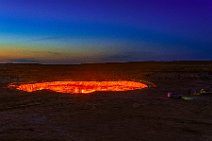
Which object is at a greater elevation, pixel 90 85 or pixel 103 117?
pixel 90 85

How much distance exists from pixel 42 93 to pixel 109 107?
3983 mm

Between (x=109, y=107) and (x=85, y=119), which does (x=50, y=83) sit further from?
(x=85, y=119)

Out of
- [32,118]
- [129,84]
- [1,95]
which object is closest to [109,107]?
[32,118]

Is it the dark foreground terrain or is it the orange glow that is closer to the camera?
the dark foreground terrain

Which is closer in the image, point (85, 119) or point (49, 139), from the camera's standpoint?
point (49, 139)

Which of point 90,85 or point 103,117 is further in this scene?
point 90,85

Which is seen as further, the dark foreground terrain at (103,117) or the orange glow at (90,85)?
the orange glow at (90,85)

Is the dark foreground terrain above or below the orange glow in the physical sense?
below

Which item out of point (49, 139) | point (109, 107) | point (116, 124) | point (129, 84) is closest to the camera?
point (49, 139)

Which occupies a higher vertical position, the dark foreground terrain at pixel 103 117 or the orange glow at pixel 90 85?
the orange glow at pixel 90 85

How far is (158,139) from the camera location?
8.91 metres

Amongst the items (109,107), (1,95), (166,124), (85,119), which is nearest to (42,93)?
(1,95)

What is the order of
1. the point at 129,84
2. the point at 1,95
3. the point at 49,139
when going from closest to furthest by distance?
the point at 49,139
the point at 1,95
the point at 129,84

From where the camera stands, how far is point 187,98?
1462 cm
